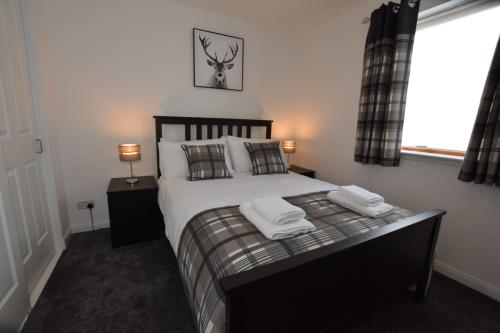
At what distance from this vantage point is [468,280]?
182cm

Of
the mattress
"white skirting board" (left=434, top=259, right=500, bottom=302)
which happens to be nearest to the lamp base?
the mattress

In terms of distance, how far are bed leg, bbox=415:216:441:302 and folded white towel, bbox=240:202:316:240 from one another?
90 centimetres

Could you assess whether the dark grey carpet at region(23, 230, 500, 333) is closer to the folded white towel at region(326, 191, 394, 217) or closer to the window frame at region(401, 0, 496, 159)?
the folded white towel at region(326, 191, 394, 217)

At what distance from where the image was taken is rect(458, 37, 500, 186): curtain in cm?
155

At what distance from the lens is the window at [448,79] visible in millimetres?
1795

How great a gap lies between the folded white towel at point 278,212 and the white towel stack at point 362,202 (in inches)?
19.4

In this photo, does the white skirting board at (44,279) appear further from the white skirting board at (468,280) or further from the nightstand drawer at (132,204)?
the white skirting board at (468,280)

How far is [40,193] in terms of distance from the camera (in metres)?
1.88

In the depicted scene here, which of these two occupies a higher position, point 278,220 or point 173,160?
point 173,160

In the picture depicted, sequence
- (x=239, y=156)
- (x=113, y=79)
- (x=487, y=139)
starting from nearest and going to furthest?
(x=487, y=139) → (x=113, y=79) → (x=239, y=156)

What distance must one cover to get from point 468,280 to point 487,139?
44.0 inches

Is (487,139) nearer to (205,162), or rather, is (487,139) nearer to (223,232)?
(223,232)

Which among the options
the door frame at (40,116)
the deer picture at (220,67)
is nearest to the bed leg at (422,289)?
the deer picture at (220,67)

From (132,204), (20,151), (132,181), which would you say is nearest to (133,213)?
(132,204)
